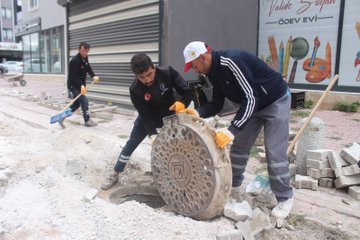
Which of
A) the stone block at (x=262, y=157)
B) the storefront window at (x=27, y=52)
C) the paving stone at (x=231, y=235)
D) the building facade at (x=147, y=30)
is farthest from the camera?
the storefront window at (x=27, y=52)

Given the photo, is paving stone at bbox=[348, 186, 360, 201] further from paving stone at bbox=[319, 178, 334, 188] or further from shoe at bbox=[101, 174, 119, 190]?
shoe at bbox=[101, 174, 119, 190]

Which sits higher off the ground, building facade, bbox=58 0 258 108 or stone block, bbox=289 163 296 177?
building facade, bbox=58 0 258 108

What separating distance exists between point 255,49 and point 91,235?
8.55 m

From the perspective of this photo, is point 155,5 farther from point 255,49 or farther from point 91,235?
point 91,235

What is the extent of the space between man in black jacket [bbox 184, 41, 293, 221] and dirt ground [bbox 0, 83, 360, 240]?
1.42 feet

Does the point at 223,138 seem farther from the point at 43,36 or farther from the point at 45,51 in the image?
the point at 43,36

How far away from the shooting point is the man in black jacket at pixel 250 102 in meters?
2.85

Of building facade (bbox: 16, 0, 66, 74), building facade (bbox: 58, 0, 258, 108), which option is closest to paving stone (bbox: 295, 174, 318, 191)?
building facade (bbox: 58, 0, 258, 108)

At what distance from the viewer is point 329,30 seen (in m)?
8.92

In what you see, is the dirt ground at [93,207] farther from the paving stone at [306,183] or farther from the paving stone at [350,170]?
the paving stone at [350,170]

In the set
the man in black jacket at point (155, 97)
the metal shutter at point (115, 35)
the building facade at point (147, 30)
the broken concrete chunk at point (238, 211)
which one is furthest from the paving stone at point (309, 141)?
the metal shutter at point (115, 35)

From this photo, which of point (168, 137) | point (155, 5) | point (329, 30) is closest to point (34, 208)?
point (168, 137)

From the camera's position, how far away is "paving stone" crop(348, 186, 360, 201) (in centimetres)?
368

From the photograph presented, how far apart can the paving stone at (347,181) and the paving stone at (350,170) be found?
5cm
